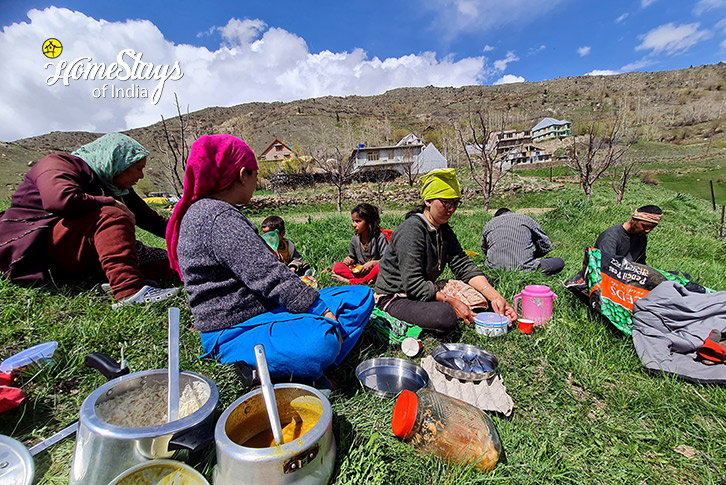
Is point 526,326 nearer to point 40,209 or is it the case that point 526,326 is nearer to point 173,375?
point 173,375

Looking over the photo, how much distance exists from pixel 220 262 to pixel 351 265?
338 centimetres

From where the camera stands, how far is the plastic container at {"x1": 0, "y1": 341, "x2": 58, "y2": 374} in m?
1.80

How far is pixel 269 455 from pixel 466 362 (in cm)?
168

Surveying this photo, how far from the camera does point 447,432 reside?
5.09 ft

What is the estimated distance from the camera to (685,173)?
3120 cm

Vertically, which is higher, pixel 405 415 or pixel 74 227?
pixel 74 227

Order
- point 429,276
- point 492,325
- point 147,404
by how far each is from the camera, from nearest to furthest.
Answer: point 147,404
point 492,325
point 429,276

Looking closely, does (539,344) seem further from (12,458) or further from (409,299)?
(12,458)

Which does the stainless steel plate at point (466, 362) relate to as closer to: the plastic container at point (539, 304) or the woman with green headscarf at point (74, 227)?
the plastic container at point (539, 304)

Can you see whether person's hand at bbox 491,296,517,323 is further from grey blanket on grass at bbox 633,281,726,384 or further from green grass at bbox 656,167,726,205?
green grass at bbox 656,167,726,205

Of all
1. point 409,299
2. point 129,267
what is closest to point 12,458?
point 129,267

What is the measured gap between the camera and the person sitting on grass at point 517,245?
471cm

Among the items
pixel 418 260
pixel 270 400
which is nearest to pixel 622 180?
pixel 418 260

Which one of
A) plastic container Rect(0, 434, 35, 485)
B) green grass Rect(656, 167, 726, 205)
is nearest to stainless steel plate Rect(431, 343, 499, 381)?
plastic container Rect(0, 434, 35, 485)
